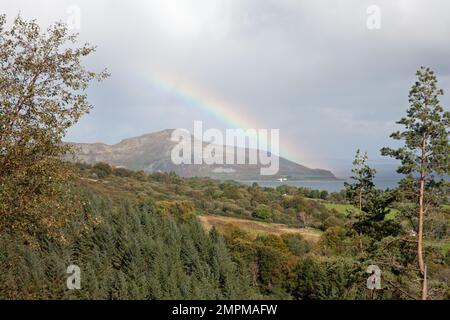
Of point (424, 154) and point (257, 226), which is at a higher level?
point (424, 154)

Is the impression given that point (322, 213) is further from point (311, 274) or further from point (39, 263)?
point (39, 263)

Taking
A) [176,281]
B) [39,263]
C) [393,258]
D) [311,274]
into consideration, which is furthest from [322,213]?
[393,258]

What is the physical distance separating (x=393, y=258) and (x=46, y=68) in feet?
61.0

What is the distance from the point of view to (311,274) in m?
70.4

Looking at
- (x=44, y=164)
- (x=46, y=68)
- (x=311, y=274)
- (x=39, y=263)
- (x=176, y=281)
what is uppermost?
(x=46, y=68)

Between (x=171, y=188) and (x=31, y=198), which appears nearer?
(x=31, y=198)

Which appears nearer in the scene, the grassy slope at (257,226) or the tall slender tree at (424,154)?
the tall slender tree at (424,154)

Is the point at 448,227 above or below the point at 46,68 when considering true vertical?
below

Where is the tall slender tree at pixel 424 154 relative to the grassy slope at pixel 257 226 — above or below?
above

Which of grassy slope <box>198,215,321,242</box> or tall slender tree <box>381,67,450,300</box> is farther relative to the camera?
grassy slope <box>198,215,321,242</box>

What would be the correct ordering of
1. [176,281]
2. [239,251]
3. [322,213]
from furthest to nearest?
[322,213] → [239,251] → [176,281]

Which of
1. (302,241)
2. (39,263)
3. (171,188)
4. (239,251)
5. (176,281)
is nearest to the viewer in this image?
(39,263)

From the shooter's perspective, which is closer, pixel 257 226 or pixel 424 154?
pixel 424 154

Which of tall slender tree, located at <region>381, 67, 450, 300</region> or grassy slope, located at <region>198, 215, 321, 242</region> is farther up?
tall slender tree, located at <region>381, 67, 450, 300</region>
